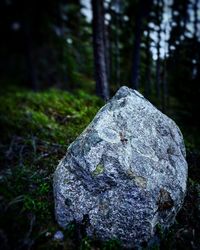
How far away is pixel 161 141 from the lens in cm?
460

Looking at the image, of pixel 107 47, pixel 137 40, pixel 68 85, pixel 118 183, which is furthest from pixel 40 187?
pixel 68 85

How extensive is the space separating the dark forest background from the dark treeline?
0.04 metres

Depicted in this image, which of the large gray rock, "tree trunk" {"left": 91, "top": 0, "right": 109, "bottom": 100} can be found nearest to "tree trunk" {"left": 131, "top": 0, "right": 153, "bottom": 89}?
"tree trunk" {"left": 91, "top": 0, "right": 109, "bottom": 100}

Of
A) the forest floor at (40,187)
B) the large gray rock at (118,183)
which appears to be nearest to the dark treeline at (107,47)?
the forest floor at (40,187)

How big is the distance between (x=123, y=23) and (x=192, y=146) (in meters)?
8.44

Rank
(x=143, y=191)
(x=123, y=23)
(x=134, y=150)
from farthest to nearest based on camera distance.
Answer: (x=123, y=23) → (x=134, y=150) → (x=143, y=191)

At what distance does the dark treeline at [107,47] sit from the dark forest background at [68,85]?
0.13ft

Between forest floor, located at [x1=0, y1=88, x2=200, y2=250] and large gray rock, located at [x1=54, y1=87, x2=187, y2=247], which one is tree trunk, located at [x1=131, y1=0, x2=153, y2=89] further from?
large gray rock, located at [x1=54, y1=87, x2=187, y2=247]

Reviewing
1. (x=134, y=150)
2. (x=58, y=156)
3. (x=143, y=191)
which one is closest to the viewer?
(x=143, y=191)

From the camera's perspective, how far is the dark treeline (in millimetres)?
8875

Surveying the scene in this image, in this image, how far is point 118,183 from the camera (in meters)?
4.05

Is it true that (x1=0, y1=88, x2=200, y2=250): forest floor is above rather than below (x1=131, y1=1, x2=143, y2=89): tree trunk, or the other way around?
below

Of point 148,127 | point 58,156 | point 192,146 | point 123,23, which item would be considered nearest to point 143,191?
point 148,127

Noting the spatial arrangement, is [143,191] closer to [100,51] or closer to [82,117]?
[82,117]
